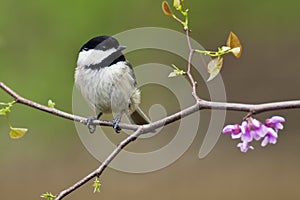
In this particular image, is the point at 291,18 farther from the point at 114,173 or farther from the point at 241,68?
the point at 114,173

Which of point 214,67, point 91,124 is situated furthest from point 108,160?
point 91,124

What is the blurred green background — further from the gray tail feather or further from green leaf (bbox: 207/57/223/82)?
green leaf (bbox: 207/57/223/82)

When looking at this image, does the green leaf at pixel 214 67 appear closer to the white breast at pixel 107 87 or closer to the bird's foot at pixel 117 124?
the bird's foot at pixel 117 124

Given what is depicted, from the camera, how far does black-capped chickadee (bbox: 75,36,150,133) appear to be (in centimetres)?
225

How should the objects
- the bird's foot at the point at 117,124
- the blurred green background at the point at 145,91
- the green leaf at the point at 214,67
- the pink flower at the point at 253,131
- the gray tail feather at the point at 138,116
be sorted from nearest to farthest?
1. the pink flower at the point at 253,131
2. the green leaf at the point at 214,67
3. the bird's foot at the point at 117,124
4. the gray tail feather at the point at 138,116
5. the blurred green background at the point at 145,91

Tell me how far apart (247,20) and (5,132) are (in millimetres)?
2162

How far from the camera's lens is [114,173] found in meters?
5.21

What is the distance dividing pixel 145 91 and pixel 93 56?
11.0 feet

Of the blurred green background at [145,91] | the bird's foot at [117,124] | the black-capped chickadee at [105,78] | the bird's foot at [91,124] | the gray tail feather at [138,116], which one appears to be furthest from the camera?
the blurred green background at [145,91]

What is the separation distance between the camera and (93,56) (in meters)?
2.28

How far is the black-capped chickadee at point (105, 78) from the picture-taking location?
7.38 ft

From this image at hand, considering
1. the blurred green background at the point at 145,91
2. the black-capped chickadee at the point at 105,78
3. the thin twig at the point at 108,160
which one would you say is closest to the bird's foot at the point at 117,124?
the black-capped chickadee at the point at 105,78

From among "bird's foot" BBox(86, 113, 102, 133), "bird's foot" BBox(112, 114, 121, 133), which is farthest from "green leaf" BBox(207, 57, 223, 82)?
"bird's foot" BBox(86, 113, 102, 133)

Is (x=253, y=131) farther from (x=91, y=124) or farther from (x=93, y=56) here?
(x=93, y=56)
